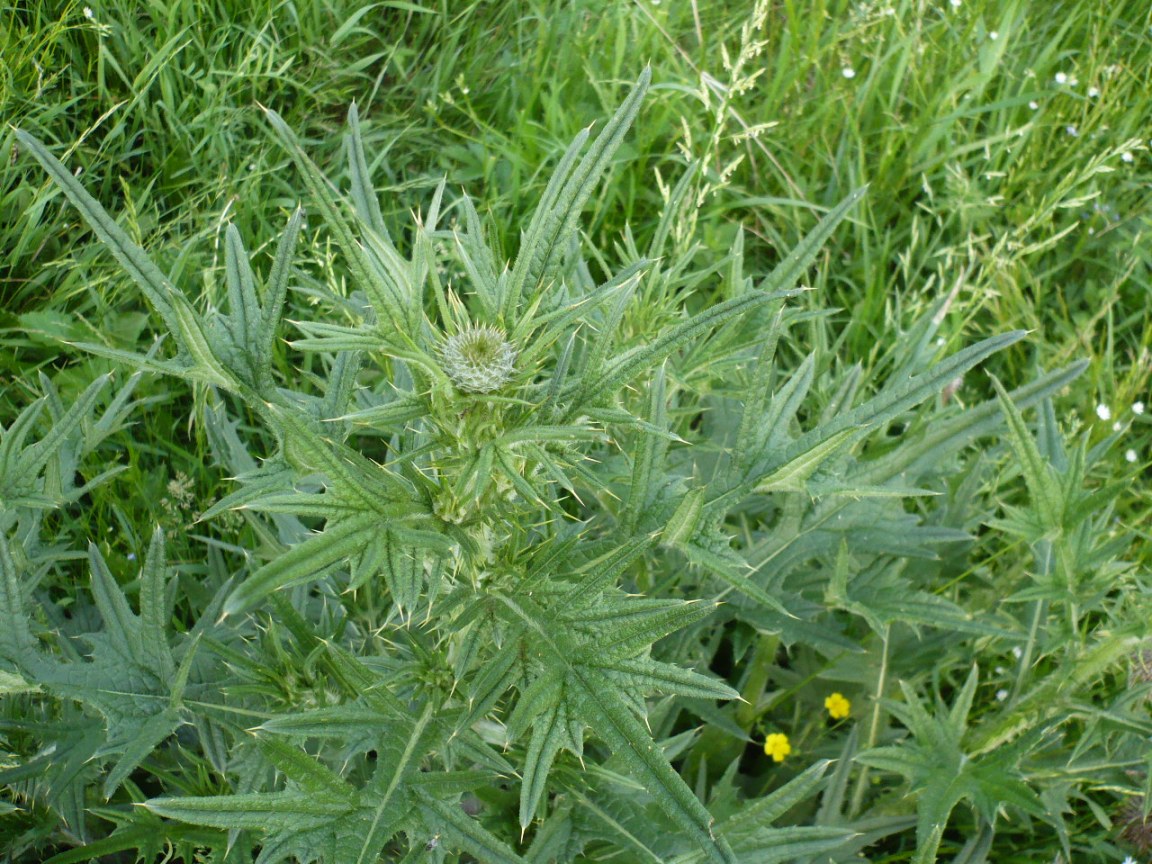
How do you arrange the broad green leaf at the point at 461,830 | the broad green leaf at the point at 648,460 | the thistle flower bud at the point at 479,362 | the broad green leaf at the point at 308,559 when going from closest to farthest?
1. the broad green leaf at the point at 308,559
2. the thistle flower bud at the point at 479,362
3. the broad green leaf at the point at 461,830
4. the broad green leaf at the point at 648,460

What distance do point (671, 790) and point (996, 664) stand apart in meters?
1.82

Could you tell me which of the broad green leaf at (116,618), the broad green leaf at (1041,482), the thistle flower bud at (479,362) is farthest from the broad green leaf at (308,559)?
the broad green leaf at (1041,482)

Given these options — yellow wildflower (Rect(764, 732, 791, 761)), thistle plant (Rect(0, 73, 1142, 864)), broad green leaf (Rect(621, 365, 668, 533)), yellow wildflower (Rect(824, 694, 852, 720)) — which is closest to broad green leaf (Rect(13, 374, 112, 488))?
thistle plant (Rect(0, 73, 1142, 864))

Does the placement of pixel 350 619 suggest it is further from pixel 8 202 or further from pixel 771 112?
pixel 771 112

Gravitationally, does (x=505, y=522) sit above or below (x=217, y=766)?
above

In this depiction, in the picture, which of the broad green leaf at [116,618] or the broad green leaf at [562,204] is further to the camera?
the broad green leaf at [116,618]

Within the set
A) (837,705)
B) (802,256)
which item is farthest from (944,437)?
(837,705)

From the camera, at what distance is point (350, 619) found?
2180 mm

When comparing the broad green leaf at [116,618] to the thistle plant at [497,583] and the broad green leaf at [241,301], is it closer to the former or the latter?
the thistle plant at [497,583]

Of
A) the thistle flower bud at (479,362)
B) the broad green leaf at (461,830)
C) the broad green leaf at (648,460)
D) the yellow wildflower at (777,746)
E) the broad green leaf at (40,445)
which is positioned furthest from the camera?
the yellow wildflower at (777,746)

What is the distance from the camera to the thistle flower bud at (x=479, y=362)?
1.37 meters

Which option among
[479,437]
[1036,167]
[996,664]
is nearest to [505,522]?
[479,437]

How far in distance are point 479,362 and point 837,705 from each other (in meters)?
1.62

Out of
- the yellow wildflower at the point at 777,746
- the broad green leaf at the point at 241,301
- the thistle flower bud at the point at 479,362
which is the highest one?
the thistle flower bud at the point at 479,362
